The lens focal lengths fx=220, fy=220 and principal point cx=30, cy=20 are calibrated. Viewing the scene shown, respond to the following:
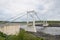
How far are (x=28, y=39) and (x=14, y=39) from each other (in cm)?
82

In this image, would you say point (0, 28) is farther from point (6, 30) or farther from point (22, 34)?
point (22, 34)

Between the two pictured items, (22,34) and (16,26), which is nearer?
(22,34)

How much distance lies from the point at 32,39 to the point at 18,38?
42.3 inches

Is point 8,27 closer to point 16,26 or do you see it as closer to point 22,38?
point 16,26

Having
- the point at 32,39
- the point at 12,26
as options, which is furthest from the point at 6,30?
the point at 32,39

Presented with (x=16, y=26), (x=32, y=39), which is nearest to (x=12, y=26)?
(x=16, y=26)

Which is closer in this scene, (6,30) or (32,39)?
(32,39)

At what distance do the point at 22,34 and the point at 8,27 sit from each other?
105 ft

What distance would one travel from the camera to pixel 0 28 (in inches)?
1741

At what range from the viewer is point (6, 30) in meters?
43.4

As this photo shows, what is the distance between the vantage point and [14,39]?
12.9 metres

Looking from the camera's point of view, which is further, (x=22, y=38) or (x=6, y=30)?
(x=6, y=30)

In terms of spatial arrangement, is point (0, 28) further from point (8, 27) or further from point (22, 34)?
point (22, 34)

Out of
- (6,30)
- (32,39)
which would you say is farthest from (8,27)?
(32,39)
